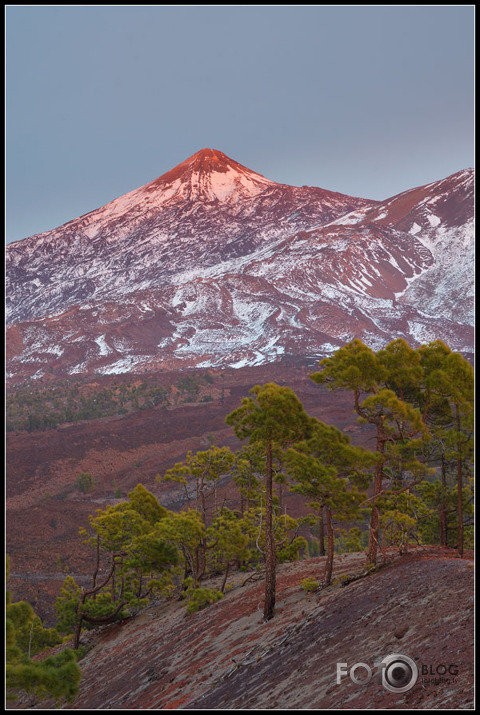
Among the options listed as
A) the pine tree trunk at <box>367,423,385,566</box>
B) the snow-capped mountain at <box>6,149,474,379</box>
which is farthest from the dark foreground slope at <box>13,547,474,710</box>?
the snow-capped mountain at <box>6,149,474,379</box>

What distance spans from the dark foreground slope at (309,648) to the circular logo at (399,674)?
0.10 meters

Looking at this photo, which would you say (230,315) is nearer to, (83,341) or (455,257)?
(83,341)

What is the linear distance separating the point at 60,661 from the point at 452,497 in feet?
34.4

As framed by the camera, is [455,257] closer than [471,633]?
No

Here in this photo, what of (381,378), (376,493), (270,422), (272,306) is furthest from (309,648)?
(272,306)

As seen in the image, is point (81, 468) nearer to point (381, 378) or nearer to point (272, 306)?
point (381, 378)

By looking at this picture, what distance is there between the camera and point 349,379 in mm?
11188

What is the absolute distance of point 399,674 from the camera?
6.29 metres

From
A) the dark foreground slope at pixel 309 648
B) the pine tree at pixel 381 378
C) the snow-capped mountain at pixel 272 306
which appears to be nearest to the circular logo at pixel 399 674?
the dark foreground slope at pixel 309 648

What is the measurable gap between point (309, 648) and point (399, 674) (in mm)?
3076

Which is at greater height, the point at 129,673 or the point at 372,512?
the point at 372,512

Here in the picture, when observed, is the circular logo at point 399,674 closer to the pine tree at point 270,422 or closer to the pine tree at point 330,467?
the pine tree at point 330,467

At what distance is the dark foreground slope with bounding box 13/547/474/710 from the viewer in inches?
253

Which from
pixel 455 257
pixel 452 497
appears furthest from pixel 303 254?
pixel 452 497
